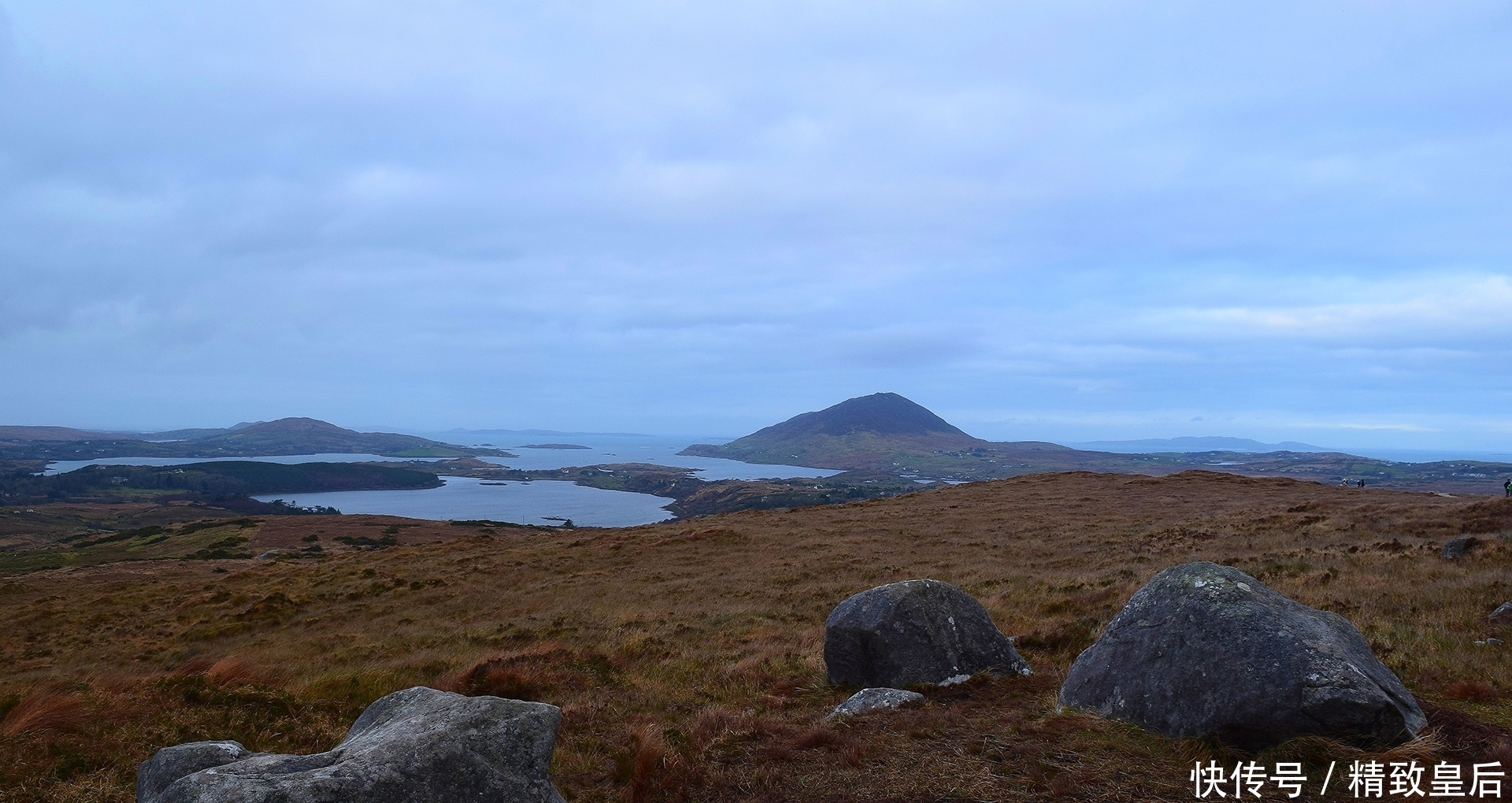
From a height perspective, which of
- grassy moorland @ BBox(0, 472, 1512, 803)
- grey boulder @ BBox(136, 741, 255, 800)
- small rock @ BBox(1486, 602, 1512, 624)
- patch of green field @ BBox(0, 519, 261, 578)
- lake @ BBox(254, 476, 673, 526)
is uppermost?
small rock @ BBox(1486, 602, 1512, 624)

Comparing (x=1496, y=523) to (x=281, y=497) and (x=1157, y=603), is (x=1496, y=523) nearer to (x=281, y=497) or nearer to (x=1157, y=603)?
(x=1157, y=603)

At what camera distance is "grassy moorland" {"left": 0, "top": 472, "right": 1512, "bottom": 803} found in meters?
7.38

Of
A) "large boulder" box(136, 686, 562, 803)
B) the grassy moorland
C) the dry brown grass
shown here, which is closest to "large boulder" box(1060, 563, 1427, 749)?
the grassy moorland

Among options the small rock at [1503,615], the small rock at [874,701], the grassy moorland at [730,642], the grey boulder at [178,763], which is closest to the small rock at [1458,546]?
the grassy moorland at [730,642]

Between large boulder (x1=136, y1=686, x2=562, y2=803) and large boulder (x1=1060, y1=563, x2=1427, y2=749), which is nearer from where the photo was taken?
large boulder (x1=136, y1=686, x2=562, y2=803)

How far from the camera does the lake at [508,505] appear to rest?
439ft

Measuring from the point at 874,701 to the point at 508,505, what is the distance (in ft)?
536

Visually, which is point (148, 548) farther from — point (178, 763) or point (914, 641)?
point (914, 641)

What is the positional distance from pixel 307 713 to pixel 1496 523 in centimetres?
3478

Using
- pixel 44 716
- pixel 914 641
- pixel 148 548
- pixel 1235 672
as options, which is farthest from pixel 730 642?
pixel 148 548

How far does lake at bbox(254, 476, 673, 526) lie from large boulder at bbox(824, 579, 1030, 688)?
107923 mm

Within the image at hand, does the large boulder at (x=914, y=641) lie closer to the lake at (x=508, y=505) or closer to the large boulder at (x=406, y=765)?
the large boulder at (x=406, y=765)

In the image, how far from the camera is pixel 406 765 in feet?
17.5

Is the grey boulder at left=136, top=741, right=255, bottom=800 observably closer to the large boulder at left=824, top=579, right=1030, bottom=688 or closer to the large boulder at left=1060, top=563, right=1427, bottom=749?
the large boulder at left=824, top=579, right=1030, bottom=688
